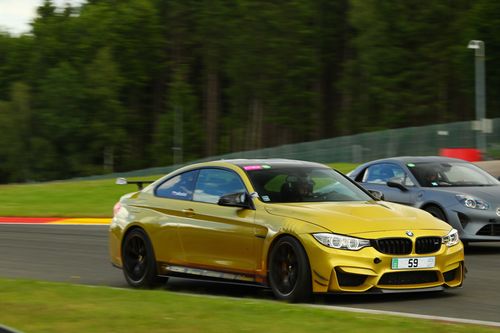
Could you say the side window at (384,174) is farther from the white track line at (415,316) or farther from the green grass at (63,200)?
the green grass at (63,200)

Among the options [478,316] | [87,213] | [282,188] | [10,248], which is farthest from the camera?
[87,213]

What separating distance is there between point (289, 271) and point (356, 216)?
79 cm

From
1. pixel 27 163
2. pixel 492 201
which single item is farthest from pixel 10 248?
pixel 27 163

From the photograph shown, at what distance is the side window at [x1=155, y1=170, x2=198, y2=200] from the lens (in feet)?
36.2

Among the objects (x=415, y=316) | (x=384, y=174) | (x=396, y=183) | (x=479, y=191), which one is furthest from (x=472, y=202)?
(x=415, y=316)

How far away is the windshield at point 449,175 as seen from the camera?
1498 centimetres

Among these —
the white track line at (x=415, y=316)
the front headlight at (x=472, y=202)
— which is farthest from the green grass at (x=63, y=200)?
the white track line at (x=415, y=316)

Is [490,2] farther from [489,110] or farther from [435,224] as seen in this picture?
[435,224]

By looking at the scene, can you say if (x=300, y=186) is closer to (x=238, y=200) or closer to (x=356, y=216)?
(x=238, y=200)

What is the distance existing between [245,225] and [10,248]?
7.54 metres

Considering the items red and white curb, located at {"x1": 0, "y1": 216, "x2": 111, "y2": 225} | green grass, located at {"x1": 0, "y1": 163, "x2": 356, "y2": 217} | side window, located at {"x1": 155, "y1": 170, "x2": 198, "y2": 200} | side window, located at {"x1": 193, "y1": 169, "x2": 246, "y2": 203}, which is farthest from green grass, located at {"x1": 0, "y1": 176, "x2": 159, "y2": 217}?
side window, located at {"x1": 193, "y1": 169, "x2": 246, "y2": 203}

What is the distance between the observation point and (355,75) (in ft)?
324

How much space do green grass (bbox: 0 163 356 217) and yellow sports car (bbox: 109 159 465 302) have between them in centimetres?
1273

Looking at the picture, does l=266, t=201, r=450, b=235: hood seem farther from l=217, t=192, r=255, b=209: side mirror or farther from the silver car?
the silver car
